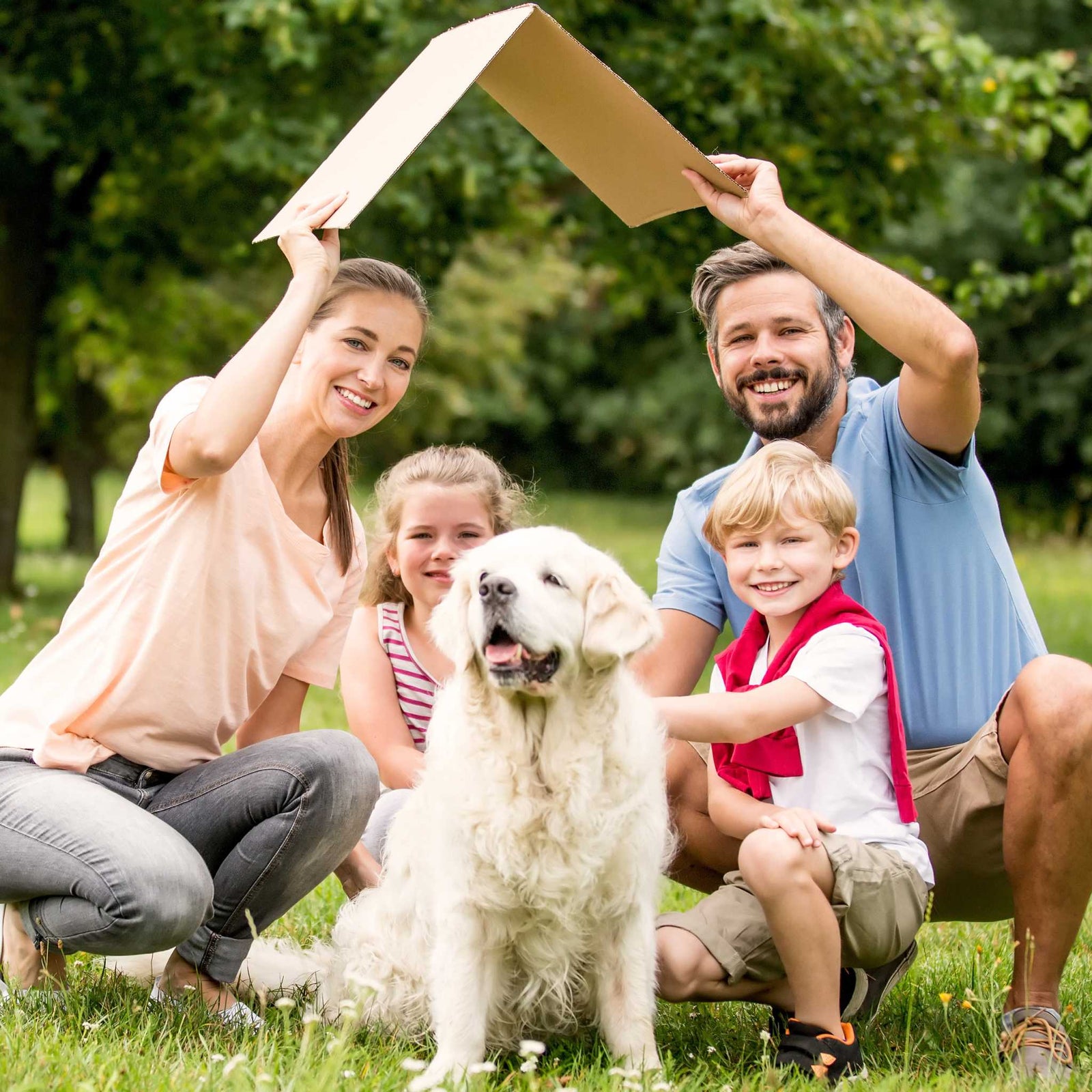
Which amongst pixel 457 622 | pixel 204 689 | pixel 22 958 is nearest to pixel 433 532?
pixel 204 689

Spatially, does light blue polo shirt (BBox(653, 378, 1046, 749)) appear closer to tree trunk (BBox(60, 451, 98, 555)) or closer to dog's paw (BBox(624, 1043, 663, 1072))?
dog's paw (BBox(624, 1043, 663, 1072))

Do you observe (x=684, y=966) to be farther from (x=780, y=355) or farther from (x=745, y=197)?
(x=745, y=197)

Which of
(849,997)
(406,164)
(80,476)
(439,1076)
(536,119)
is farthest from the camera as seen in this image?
(80,476)

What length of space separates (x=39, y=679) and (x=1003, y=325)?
20545 millimetres

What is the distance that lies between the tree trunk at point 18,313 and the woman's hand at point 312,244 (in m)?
8.97

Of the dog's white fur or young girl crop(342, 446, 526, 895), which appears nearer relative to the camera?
the dog's white fur

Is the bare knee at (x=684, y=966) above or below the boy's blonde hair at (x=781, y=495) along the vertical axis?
below

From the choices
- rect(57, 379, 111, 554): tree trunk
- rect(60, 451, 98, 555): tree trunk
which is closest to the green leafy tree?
rect(57, 379, 111, 554): tree trunk

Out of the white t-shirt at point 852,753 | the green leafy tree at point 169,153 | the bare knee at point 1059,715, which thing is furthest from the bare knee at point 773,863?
the green leafy tree at point 169,153

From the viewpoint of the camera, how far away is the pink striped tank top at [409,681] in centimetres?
378

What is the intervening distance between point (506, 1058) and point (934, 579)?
1634mm

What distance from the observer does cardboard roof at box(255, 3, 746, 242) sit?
107 inches

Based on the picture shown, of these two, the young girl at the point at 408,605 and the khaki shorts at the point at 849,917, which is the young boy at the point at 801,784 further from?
the young girl at the point at 408,605

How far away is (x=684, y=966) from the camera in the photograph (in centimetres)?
292
